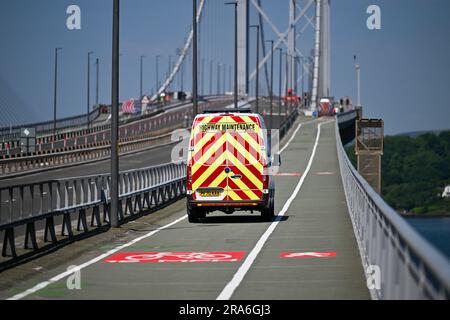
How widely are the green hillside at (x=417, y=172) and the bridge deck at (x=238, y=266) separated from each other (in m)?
48.9

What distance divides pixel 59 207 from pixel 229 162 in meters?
5.69

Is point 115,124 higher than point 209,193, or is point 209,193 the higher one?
point 115,124

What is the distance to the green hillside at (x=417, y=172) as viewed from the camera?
338 ft

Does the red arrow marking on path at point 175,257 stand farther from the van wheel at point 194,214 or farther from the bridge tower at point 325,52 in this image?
the bridge tower at point 325,52

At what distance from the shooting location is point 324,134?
114m

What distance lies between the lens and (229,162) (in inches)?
1126

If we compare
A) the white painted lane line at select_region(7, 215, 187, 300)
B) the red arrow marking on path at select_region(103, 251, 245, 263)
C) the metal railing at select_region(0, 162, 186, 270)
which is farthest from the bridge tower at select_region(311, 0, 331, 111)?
the red arrow marking on path at select_region(103, 251, 245, 263)

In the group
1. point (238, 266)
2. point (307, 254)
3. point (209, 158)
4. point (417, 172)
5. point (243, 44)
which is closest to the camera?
point (238, 266)

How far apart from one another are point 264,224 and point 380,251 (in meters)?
16.0

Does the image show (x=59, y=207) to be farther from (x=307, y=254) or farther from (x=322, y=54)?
(x=322, y=54)

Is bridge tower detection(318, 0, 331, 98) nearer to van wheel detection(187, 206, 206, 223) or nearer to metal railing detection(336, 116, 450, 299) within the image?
van wheel detection(187, 206, 206, 223)

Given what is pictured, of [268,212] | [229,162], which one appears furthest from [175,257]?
[268,212]

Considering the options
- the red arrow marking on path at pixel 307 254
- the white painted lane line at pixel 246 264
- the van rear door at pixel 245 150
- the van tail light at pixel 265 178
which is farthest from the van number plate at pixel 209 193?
the red arrow marking on path at pixel 307 254

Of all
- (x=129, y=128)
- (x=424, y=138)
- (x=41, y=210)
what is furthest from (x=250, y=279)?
(x=424, y=138)
